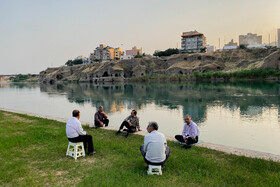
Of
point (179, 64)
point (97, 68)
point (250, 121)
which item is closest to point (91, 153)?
point (250, 121)

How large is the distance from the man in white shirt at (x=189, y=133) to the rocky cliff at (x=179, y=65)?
5737 cm

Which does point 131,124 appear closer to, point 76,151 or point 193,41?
point 76,151

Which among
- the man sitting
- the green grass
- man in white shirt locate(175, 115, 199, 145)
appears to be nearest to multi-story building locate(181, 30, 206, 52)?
the man sitting

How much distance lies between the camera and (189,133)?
7.44 meters

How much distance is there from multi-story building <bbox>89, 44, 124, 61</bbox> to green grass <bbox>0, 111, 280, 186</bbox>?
431 ft

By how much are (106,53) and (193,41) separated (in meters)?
54.6

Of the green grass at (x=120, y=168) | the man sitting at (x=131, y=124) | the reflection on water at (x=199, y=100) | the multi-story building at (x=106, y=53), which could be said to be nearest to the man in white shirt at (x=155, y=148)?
the green grass at (x=120, y=168)

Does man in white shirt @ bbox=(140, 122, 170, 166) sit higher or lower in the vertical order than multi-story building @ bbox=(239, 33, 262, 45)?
lower

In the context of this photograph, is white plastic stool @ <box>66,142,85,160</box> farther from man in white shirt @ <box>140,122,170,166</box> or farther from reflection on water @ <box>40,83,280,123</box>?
reflection on water @ <box>40,83,280,123</box>

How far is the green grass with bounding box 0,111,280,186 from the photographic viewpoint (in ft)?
15.6

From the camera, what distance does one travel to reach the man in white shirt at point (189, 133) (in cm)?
725

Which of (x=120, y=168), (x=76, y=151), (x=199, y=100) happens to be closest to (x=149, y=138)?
(x=120, y=168)

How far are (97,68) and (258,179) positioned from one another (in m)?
95.9

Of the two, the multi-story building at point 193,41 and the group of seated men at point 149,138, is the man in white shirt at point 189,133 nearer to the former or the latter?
the group of seated men at point 149,138
